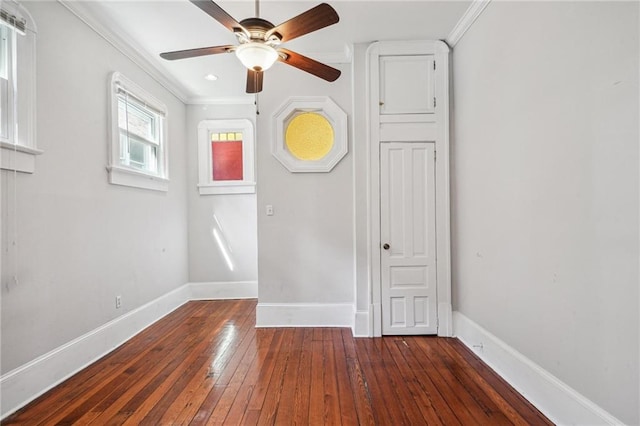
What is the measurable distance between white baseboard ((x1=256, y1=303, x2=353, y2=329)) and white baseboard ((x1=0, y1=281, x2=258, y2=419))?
1263 millimetres

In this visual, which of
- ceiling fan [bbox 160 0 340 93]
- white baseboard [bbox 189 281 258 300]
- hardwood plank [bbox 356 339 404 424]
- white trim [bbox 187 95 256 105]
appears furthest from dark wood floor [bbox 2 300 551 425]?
white trim [bbox 187 95 256 105]

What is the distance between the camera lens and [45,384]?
2.05m

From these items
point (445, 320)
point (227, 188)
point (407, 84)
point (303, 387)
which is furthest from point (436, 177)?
point (227, 188)

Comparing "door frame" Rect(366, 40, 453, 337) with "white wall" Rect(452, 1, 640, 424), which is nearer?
"white wall" Rect(452, 1, 640, 424)

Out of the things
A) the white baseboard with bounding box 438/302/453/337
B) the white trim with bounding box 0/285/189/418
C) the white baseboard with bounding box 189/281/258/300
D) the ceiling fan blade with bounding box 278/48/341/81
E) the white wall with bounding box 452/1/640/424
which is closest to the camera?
the white wall with bounding box 452/1/640/424

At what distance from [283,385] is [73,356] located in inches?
66.2

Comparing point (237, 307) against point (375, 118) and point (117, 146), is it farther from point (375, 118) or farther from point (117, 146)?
point (375, 118)

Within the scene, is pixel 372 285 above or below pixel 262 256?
below

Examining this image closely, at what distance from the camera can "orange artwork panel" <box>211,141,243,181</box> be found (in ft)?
14.5

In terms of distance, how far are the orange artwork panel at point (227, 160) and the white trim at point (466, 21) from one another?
3024mm

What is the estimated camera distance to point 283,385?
2.11 metres

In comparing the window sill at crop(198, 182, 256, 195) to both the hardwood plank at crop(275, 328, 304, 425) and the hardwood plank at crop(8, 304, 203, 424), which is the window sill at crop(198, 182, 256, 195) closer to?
the hardwood plank at crop(8, 304, 203, 424)

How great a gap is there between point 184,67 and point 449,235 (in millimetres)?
3564

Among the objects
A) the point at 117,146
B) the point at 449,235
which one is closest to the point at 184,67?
the point at 117,146
